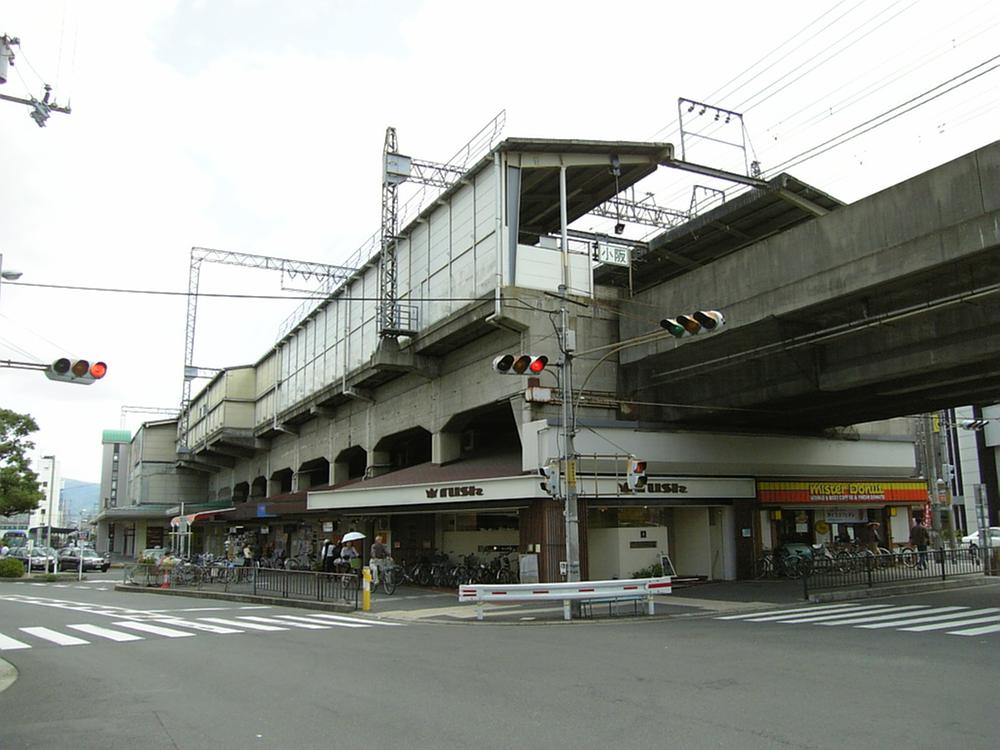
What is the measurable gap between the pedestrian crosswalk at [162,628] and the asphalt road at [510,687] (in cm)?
13

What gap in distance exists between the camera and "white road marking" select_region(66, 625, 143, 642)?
15477mm

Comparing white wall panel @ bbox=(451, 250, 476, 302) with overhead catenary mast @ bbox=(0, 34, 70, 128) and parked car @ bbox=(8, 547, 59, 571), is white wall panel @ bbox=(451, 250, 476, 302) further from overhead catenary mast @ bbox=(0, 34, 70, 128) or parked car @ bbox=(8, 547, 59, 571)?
parked car @ bbox=(8, 547, 59, 571)

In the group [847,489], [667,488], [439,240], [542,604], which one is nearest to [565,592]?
[542,604]

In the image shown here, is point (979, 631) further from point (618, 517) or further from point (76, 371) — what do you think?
point (76, 371)

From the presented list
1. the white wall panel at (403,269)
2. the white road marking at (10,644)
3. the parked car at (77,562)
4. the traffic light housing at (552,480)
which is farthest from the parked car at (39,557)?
the traffic light housing at (552,480)

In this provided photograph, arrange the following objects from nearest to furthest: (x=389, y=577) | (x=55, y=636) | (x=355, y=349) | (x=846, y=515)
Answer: (x=55, y=636), (x=389, y=577), (x=846, y=515), (x=355, y=349)

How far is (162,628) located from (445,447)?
14.1 metres

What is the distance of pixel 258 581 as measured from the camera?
2803cm

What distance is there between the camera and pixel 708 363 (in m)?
23.6

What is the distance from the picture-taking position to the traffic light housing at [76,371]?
1323 cm

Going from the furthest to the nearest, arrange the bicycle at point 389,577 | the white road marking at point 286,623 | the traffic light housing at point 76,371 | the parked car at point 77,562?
the parked car at point 77,562 → the bicycle at point 389,577 → the white road marking at point 286,623 → the traffic light housing at point 76,371

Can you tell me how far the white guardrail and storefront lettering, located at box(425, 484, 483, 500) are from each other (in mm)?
6618

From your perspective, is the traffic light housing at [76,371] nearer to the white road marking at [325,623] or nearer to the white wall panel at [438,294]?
the white road marking at [325,623]

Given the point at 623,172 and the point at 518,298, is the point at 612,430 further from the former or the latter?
the point at 623,172
